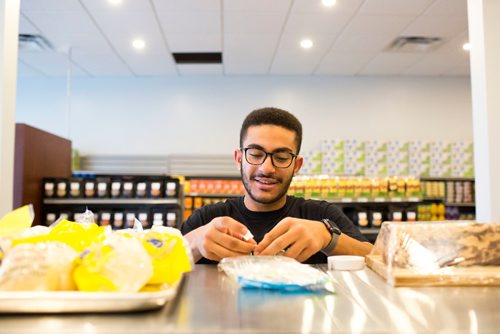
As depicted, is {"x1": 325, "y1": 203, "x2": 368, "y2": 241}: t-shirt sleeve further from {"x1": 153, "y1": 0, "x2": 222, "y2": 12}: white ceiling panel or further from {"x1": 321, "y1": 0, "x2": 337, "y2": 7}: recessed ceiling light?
{"x1": 153, "y1": 0, "x2": 222, "y2": 12}: white ceiling panel

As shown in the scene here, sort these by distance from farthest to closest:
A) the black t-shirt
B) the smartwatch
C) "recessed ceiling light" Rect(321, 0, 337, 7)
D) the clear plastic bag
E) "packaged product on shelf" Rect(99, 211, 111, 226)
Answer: "packaged product on shelf" Rect(99, 211, 111, 226)
"recessed ceiling light" Rect(321, 0, 337, 7)
the black t-shirt
the smartwatch
the clear plastic bag

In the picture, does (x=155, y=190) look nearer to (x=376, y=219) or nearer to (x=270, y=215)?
(x=376, y=219)

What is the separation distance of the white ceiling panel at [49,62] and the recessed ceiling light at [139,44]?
122 cm

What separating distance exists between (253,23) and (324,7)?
2.83ft

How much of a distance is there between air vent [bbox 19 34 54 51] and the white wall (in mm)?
1451

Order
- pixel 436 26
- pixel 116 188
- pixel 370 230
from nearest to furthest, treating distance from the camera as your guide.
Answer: pixel 116 188 < pixel 436 26 < pixel 370 230

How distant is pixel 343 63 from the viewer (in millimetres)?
6391

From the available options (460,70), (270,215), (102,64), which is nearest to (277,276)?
(270,215)

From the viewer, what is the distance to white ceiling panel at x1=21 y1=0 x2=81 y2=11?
4.34m

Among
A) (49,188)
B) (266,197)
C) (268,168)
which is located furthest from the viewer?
(49,188)

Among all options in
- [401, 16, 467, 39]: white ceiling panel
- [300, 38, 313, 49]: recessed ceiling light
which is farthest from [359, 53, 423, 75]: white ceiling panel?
[300, 38, 313, 49]: recessed ceiling light

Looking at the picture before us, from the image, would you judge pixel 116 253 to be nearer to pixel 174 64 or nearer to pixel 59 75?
pixel 174 64

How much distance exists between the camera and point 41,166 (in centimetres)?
458

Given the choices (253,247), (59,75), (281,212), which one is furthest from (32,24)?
(253,247)
